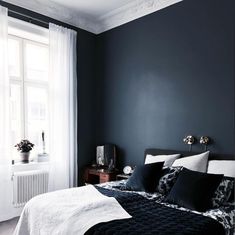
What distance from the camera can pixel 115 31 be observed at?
4.35 m

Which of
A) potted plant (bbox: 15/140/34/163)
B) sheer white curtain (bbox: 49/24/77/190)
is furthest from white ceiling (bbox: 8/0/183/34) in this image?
potted plant (bbox: 15/140/34/163)

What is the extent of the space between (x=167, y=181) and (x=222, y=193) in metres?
0.56

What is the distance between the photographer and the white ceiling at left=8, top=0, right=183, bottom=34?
148 inches

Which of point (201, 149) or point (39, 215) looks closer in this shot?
point (39, 215)

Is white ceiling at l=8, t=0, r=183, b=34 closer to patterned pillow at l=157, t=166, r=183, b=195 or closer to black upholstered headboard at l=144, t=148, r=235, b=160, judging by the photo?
black upholstered headboard at l=144, t=148, r=235, b=160

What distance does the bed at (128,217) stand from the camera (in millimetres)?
1810

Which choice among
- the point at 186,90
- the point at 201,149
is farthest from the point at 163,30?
the point at 201,149

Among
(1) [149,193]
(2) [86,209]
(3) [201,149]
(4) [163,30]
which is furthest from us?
(4) [163,30]

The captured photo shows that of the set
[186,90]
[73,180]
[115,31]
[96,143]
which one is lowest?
[73,180]

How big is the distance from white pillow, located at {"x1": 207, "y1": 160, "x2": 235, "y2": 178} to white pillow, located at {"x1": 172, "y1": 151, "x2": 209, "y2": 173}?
0.06 meters

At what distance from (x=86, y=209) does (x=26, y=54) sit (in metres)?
3.04

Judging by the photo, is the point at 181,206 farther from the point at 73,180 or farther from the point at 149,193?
the point at 73,180

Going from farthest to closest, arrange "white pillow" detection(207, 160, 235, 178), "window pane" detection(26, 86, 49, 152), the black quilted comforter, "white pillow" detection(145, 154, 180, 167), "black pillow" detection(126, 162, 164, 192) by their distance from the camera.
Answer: "window pane" detection(26, 86, 49, 152) < "white pillow" detection(145, 154, 180, 167) < "black pillow" detection(126, 162, 164, 192) < "white pillow" detection(207, 160, 235, 178) < the black quilted comforter

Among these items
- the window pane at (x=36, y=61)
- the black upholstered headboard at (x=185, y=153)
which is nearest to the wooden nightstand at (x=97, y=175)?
the black upholstered headboard at (x=185, y=153)
